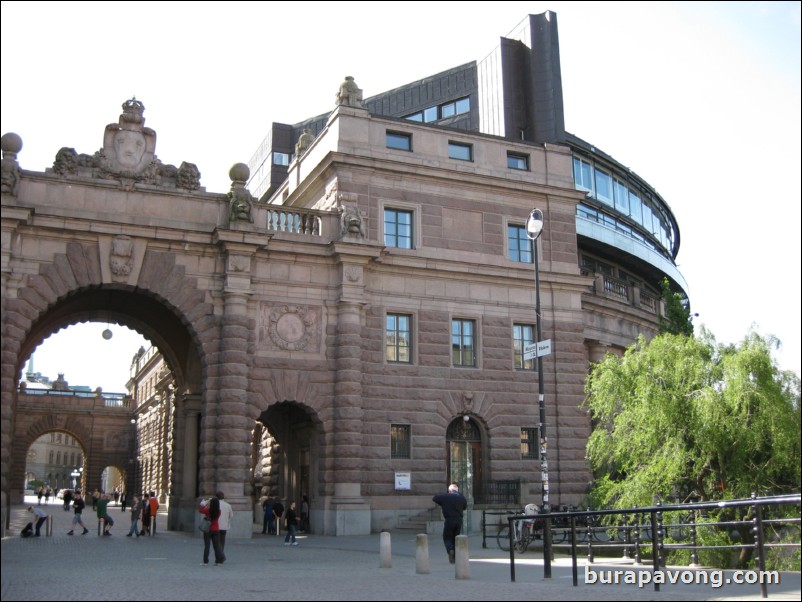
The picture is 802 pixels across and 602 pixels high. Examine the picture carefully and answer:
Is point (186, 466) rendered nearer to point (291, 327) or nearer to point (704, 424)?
point (291, 327)

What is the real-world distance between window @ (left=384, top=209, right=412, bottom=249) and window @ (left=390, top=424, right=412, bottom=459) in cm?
659

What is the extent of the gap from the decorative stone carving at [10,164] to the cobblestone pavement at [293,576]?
416 inches

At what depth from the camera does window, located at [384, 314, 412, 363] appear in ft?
106

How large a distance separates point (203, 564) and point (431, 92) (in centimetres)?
4228

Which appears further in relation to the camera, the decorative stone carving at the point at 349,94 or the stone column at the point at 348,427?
the decorative stone carving at the point at 349,94

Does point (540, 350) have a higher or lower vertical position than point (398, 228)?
lower

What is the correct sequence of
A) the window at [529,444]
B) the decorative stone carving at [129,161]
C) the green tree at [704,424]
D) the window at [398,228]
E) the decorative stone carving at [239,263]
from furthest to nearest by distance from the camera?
the window at [529,444]
the window at [398,228]
the decorative stone carving at [239,263]
the decorative stone carving at [129,161]
the green tree at [704,424]

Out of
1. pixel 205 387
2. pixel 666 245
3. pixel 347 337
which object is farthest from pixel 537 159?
pixel 666 245

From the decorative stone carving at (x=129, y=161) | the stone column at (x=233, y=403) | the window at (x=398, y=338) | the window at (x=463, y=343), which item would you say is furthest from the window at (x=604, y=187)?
the decorative stone carving at (x=129, y=161)

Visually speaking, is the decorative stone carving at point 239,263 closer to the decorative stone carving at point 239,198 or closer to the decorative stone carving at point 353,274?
the decorative stone carving at point 239,198

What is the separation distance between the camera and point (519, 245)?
116 feet

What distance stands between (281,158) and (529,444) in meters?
33.8

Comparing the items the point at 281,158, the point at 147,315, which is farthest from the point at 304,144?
the point at 281,158

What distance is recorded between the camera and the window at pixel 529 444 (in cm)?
3328
